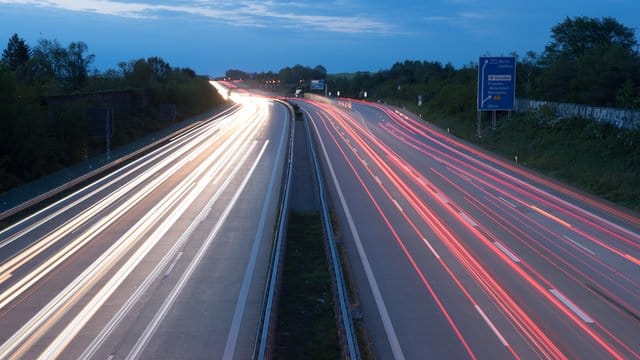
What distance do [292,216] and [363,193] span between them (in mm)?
5979

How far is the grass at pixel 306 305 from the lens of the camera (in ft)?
44.3

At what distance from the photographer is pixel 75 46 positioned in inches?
3725

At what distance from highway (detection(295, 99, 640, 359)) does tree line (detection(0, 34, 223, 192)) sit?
1328 centimetres

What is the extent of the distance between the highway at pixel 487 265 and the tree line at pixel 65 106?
523 inches

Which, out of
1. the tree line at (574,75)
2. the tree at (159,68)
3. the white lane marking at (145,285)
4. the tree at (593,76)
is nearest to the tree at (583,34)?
the tree line at (574,75)

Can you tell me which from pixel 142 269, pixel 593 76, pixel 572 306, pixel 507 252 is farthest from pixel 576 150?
pixel 142 269

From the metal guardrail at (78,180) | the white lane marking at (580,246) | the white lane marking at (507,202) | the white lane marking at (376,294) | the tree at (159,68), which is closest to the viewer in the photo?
the white lane marking at (376,294)

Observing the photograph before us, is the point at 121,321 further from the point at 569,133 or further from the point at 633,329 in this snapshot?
the point at 569,133

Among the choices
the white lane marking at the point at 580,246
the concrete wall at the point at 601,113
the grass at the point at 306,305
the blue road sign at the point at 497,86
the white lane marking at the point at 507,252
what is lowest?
the grass at the point at 306,305

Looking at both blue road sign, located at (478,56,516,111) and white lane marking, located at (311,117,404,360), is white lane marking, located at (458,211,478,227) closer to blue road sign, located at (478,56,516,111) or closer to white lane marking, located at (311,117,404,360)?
white lane marking, located at (311,117,404,360)

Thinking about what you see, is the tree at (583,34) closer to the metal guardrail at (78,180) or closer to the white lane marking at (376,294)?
the metal guardrail at (78,180)

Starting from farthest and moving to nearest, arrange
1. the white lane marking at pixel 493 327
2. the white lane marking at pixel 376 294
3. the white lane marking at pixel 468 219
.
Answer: the white lane marking at pixel 468 219 → the white lane marking at pixel 493 327 → the white lane marking at pixel 376 294

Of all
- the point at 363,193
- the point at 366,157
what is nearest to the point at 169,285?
the point at 363,193

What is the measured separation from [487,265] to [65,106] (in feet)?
106
